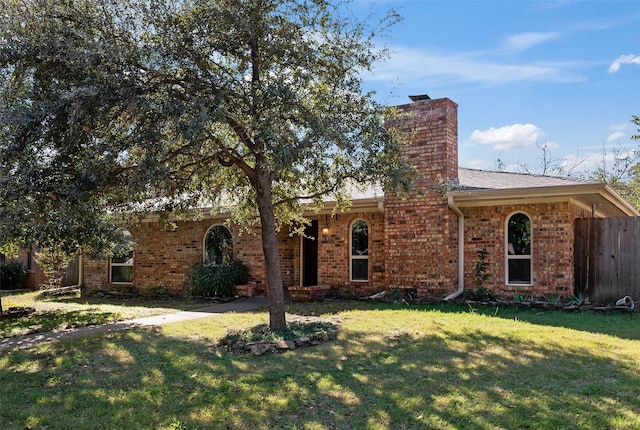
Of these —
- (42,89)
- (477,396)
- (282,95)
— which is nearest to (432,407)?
(477,396)

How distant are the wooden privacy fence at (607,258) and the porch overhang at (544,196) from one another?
633mm

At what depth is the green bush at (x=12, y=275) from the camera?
21.6 meters

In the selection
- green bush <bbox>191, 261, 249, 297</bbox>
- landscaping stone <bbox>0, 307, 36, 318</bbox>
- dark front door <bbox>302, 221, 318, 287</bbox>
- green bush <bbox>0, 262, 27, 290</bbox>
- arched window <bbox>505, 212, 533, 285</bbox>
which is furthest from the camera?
green bush <bbox>0, 262, 27, 290</bbox>

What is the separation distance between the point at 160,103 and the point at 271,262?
9.68 ft

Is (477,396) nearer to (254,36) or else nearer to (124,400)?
(124,400)

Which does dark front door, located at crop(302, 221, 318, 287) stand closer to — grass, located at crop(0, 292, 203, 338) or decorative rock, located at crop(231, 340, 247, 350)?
grass, located at crop(0, 292, 203, 338)

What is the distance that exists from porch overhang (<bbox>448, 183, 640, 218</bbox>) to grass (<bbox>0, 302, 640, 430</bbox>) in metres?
3.02

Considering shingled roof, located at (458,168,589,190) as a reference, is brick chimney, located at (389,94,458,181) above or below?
above

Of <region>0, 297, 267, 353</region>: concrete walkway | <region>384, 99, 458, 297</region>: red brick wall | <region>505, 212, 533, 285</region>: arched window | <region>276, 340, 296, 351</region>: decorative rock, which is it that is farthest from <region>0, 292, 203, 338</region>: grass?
<region>505, 212, 533, 285</region>: arched window

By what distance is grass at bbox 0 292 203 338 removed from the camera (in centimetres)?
1064

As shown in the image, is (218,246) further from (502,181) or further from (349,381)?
(349,381)

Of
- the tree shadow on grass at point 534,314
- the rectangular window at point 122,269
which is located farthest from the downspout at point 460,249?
the rectangular window at point 122,269

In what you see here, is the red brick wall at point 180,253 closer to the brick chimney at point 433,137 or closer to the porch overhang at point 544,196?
the brick chimney at point 433,137

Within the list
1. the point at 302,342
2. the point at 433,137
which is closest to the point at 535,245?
the point at 433,137
